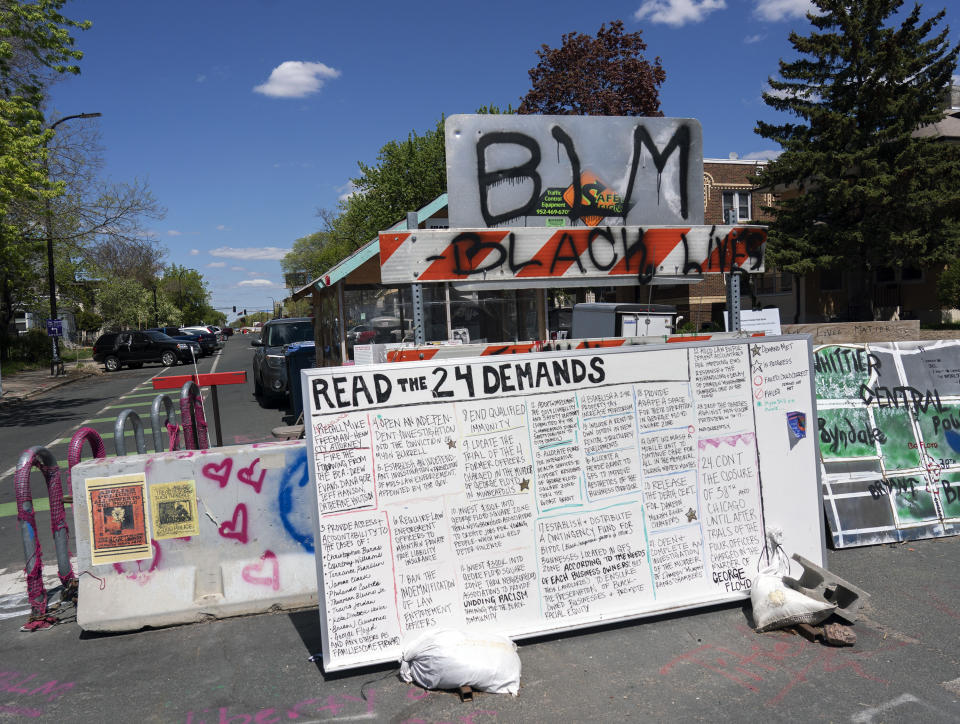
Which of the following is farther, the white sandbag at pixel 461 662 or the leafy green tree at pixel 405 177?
the leafy green tree at pixel 405 177

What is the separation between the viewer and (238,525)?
4500mm

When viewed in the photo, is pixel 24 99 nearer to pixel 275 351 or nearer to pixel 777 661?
pixel 275 351

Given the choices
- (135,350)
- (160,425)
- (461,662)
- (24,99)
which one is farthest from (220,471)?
(135,350)

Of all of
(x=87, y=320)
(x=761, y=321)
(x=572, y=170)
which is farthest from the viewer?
(x=87, y=320)

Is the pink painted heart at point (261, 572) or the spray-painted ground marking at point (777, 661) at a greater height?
the pink painted heart at point (261, 572)

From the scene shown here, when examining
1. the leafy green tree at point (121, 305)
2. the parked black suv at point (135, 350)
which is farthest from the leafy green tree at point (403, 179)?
the leafy green tree at point (121, 305)

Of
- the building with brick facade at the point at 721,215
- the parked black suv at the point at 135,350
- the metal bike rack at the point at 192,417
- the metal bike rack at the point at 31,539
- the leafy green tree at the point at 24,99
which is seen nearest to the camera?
the metal bike rack at the point at 31,539

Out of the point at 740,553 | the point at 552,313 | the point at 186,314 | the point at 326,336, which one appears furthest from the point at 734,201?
the point at 186,314

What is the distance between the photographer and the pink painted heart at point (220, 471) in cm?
447

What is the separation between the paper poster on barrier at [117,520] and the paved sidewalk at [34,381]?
1789cm

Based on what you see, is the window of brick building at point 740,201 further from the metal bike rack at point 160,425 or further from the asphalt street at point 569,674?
the asphalt street at point 569,674

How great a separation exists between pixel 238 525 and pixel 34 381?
24.8 metres

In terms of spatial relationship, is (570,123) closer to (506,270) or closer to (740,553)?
(506,270)

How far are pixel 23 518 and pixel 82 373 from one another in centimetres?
2698
